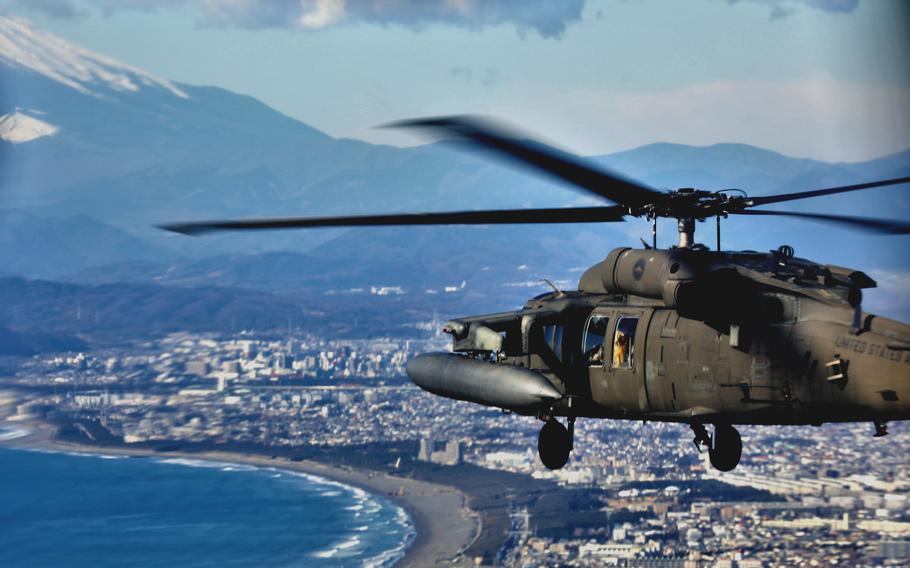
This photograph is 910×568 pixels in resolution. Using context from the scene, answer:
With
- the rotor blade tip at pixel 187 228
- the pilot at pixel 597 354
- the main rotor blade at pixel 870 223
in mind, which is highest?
the main rotor blade at pixel 870 223

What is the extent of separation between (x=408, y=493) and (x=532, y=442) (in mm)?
17323

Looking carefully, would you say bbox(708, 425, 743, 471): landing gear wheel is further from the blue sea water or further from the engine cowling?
the blue sea water

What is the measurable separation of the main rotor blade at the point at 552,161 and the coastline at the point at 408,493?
5164 centimetres

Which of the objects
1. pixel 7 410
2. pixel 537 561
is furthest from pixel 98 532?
pixel 7 410

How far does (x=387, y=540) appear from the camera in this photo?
84.7m

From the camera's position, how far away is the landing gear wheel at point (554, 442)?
24547 millimetres

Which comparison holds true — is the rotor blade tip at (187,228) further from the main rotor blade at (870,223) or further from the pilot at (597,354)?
the main rotor blade at (870,223)

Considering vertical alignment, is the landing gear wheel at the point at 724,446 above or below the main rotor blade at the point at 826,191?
below

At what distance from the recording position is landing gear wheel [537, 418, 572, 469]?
24.5 m

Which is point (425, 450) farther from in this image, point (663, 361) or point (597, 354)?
point (663, 361)

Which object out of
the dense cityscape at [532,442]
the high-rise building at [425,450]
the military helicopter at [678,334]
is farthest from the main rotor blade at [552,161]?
the high-rise building at [425,450]

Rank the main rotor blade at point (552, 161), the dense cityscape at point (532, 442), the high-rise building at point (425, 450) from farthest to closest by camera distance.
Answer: the high-rise building at point (425, 450) < the dense cityscape at point (532, 442) < the main rotor blade at point (552, 161)

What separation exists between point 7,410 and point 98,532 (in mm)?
59231

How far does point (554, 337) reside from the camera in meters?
24.3
